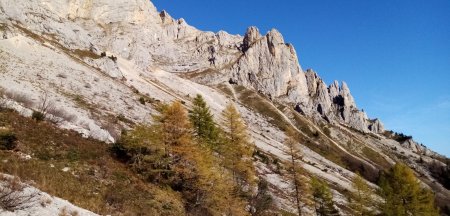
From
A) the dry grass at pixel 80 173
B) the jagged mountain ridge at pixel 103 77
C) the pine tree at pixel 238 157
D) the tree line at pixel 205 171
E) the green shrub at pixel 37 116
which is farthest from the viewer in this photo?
the jagged mountain ridge at pixel 103 77

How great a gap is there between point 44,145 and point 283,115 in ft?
481

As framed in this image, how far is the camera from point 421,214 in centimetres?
3988

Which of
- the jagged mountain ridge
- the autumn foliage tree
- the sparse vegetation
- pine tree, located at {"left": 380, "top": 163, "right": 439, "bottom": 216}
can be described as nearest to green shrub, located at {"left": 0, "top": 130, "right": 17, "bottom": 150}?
the sparse vegetation

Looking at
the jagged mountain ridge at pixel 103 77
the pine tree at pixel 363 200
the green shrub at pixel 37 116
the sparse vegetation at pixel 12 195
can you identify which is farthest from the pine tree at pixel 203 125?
the sparse vegetation at pixel 12 195

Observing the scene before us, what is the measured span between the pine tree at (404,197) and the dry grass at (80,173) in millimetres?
22992

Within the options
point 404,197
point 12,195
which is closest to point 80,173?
point 12,195

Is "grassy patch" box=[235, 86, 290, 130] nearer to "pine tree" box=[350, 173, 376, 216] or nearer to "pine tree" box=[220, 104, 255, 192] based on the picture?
"pine tree" box=[350, 173, 376, 216]

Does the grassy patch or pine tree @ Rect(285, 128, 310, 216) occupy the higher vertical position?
the grassy patch

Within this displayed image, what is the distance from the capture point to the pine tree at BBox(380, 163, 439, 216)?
40.0 meters

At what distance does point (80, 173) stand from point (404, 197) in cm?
3207

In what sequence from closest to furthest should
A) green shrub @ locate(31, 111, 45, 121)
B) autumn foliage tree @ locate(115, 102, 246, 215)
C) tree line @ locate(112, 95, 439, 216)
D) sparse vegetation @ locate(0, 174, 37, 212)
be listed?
sparse vegetation @ locate(0, 174, 37, 212) < autumn foliage tree @ locate(115, 102, 246, 215) < tree line @ locate(112, 95, 439, 216) < green shrub @ locate(31, 111, 45, 121)

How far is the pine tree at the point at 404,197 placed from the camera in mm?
39969

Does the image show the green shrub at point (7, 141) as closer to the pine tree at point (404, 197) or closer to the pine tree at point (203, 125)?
the pine tree at point (203, 125)

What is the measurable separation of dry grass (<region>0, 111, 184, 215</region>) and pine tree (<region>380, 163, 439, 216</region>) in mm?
22992
